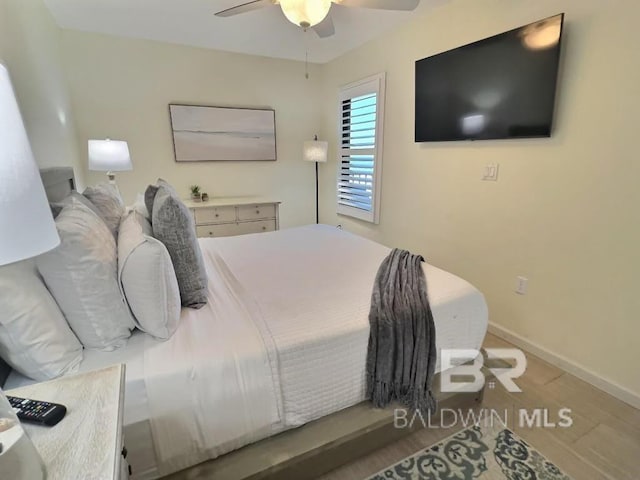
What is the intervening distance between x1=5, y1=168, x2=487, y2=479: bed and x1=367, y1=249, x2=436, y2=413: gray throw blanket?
0.05m

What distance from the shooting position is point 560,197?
6.60 feet

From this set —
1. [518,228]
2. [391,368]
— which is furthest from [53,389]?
[518,228]

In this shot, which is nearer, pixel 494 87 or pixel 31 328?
pixel 31 328

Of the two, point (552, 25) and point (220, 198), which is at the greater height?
point (552, 25)

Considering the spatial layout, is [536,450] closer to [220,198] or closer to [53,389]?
[53,389]

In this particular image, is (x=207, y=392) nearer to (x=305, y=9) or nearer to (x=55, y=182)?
(x=55, y=182)

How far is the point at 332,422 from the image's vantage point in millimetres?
1372

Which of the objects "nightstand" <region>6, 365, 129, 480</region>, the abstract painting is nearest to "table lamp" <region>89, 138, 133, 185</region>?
the abstract painting

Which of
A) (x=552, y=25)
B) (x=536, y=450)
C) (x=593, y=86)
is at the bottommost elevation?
(x=536, y=450)

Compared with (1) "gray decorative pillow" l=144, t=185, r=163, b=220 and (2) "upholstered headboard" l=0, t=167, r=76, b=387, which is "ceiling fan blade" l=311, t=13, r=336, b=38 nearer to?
(1) "gray decorative pillow" l=144, t=185, r=163, b=220

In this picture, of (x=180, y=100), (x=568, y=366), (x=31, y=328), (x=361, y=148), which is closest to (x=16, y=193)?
(x=31, y=328)

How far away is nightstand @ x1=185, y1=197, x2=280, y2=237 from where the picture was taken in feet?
11.6

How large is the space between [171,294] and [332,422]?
2.80ft

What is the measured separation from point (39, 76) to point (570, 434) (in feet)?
12.7
